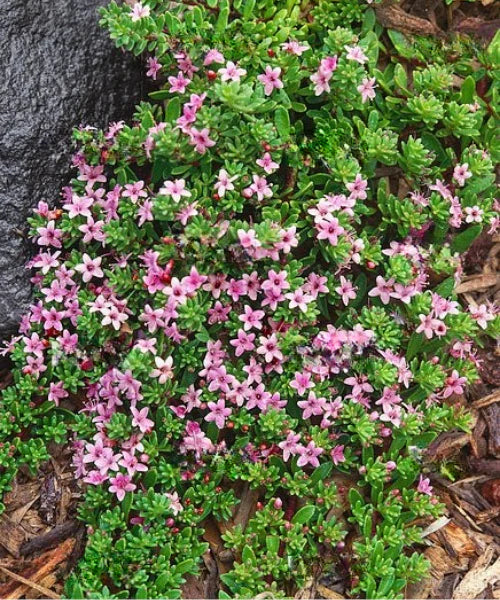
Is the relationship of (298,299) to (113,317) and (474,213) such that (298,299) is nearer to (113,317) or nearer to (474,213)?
(113,317)

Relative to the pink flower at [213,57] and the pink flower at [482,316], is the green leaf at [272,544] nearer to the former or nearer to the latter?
the pink flower at [482,316]

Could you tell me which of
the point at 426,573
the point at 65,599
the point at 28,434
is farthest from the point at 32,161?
the point at 426,573

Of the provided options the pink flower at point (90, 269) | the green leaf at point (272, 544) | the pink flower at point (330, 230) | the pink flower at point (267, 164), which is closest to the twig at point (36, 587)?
the green leaf at point (272, 544)

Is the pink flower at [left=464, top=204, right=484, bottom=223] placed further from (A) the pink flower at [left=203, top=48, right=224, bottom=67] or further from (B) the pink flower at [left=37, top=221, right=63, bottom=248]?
(B) the pink flower at [left=37, top=221, right=63, bottom=248]

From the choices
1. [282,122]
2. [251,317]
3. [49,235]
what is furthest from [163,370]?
[282,122]

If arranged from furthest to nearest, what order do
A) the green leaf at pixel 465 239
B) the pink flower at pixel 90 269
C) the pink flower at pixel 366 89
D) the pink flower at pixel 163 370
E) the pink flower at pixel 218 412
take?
the green leaf at pixel 465 239 → the pink flower at pixel 366 89 → the pink flower at pixel 90 269 → the pink flower at pixel 218 412 → the pink flower at pixel 163 370

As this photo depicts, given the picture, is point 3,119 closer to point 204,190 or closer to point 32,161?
point 32,161
